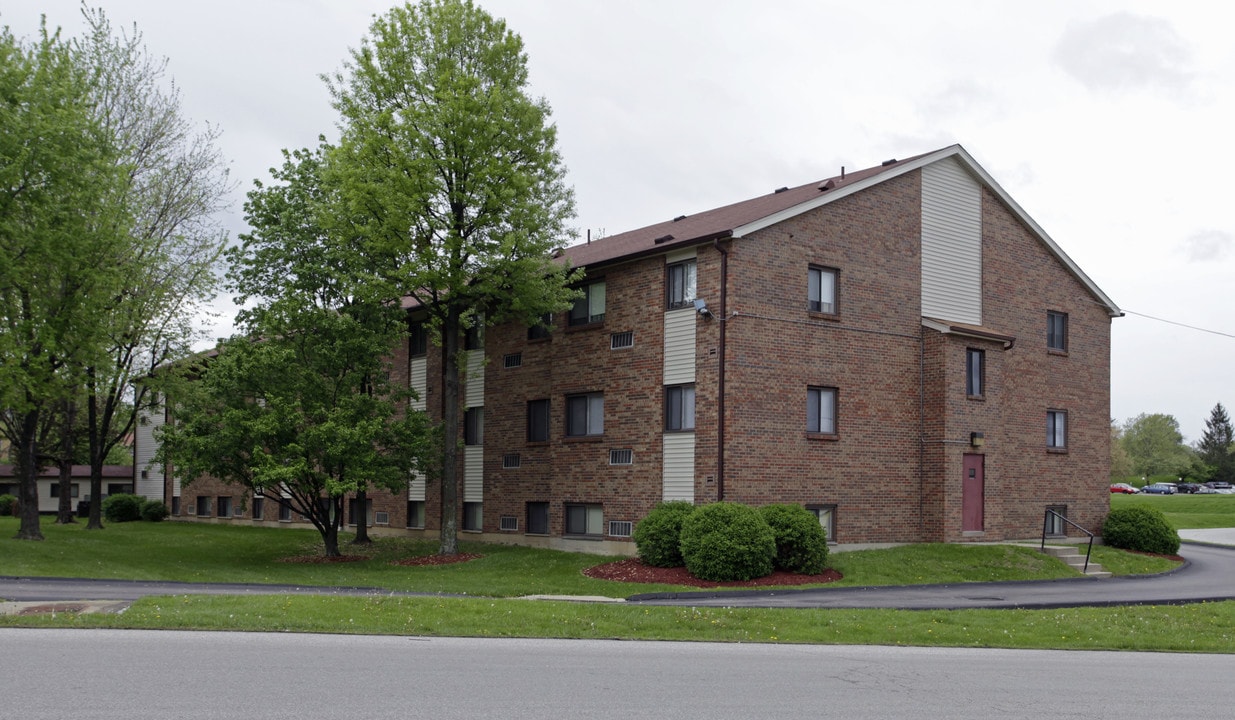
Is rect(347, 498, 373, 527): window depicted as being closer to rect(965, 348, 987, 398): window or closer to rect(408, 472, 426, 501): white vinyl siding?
rect(408, 472, 426, 501): white vinyl siding

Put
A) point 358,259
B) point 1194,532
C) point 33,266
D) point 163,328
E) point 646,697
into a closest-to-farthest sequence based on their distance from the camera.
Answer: point 646,697
point 33,266
point 358,259
point 163,328
point 1194,532

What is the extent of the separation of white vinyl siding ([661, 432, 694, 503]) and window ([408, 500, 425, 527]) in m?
12.1

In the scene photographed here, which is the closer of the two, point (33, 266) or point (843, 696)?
point (843, 696)

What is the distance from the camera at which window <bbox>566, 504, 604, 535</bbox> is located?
28.3 meters

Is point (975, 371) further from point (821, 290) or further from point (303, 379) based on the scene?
point (303, 379)

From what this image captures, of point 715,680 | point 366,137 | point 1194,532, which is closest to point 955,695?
point 715,680

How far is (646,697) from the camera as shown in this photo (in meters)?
9.66

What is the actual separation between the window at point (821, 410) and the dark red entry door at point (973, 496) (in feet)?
13.2

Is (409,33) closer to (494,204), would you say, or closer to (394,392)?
(494,204)

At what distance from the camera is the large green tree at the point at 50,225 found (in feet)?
82.2

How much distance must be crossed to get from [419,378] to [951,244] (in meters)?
16.9

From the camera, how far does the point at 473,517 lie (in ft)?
109

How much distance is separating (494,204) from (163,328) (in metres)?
15.1

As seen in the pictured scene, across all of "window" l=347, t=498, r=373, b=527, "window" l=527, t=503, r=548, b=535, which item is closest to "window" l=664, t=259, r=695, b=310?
"window" l=527, t=503, r=548, b=535
